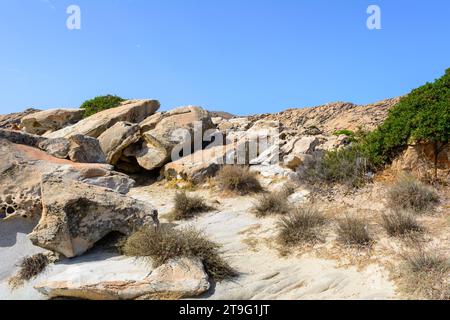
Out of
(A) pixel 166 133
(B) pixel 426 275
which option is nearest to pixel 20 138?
(A) pixel 166 133

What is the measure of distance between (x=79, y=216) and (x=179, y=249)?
1738 millimetres

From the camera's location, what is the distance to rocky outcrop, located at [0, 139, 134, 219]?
6.29m

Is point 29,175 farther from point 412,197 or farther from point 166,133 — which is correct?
point 412,197

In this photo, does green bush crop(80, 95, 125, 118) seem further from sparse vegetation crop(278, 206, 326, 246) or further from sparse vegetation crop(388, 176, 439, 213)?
sparse vegetation crop(388, 176, 439, 213)

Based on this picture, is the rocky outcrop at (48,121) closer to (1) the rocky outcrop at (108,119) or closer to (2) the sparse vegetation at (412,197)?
(1) the rocky outcrop at (108,119)

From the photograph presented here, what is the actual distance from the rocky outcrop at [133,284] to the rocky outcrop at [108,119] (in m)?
8.96

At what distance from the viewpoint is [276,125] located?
13156mm

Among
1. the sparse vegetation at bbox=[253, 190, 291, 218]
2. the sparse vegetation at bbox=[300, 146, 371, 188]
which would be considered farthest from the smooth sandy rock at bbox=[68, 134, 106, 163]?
the sparse vegetation at bbox=[300, 146, 371, 188]

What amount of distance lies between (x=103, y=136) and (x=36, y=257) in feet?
23.5

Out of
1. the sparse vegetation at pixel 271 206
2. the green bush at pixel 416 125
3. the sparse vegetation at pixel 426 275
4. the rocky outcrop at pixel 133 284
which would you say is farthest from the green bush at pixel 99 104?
the sparse vegetation at pixel 426 275

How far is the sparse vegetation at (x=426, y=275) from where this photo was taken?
407 cm

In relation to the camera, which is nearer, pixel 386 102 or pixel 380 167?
pixel 380 167

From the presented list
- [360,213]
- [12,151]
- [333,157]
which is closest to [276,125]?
[333,157]
